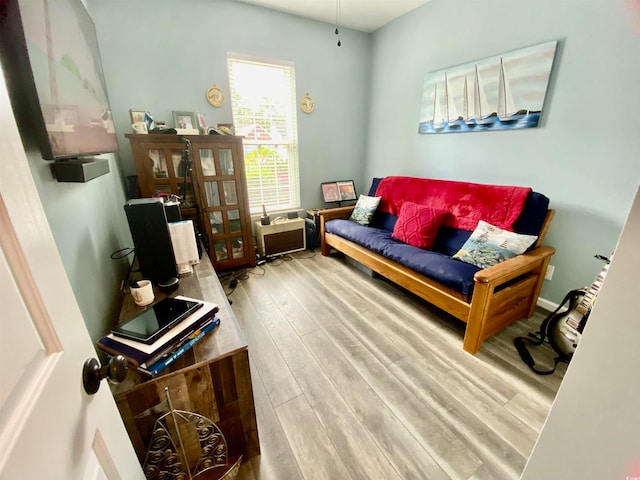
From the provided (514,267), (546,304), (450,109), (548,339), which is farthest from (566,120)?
(548,339)

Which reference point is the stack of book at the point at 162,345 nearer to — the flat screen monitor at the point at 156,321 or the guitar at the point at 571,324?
the flat screen monitor at the point at 156,321

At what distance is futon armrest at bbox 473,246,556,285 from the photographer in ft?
4.93

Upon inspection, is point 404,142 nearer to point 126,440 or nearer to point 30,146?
point 30,146

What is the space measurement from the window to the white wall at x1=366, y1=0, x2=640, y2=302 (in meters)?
1.52

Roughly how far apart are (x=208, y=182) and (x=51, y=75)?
1647 mm

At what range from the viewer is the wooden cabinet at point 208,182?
2.25 m

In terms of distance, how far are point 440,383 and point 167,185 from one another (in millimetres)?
2596

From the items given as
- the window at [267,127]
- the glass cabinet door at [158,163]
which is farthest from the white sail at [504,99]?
the glass cabinet door at [158,163]

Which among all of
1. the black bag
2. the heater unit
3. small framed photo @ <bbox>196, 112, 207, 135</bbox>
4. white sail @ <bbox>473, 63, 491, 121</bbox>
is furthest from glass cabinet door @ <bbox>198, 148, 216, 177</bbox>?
the black bag

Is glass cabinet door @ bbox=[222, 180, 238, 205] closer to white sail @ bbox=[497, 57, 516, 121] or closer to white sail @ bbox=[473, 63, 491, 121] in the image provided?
white sail @ bbox=[473, 63, 491, 121]

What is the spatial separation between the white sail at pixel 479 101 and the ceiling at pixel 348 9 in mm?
1064

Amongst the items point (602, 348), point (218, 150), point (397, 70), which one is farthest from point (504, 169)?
point (218, 150)

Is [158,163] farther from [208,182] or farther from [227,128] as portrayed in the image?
[227,128]

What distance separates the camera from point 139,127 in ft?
7.27
